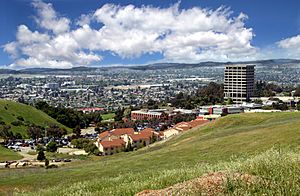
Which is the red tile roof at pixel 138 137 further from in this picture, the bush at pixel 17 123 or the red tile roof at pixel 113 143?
the bush at pixel 17 123

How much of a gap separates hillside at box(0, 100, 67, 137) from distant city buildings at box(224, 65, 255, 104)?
65.2m

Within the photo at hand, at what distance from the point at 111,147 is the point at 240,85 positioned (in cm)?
8715

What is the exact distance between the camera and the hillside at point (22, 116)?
313 feet

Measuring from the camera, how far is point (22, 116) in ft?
344

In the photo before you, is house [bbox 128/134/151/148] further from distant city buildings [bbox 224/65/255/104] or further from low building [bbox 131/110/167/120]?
distant city buildings [bbox 224/65/255/104]

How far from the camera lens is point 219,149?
22828mm

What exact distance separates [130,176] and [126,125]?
8632cm

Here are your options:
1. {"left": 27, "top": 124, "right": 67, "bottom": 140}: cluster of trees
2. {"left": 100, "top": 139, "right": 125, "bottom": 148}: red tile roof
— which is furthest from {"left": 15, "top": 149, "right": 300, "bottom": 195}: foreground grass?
{"left": 27, "top": 124, "right": 67, "bottom": 140}: cluster of trees

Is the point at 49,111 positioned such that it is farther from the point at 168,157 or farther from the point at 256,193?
the point at 256,193

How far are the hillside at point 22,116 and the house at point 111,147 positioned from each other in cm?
3132

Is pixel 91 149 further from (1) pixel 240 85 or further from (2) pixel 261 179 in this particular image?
(1) pixel 240 85

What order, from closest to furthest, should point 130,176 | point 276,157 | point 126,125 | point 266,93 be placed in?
point 276,157 → point 130,176 → point 126,125 → point 266,93

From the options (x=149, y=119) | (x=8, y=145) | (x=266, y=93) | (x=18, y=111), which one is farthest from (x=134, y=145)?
(x=266, y=93)

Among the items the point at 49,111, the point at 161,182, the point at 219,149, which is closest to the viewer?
the point at 161,182
